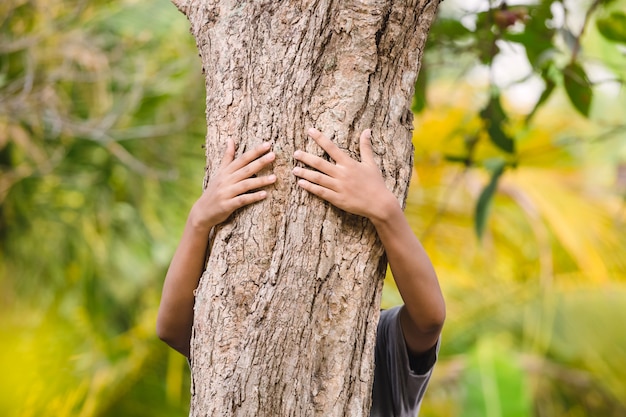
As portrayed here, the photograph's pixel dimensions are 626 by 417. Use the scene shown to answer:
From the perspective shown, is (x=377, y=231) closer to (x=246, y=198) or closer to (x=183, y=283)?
(x=246, y=198)

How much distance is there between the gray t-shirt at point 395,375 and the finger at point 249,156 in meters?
0.54

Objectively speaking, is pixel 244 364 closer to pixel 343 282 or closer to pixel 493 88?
pixel 343 282

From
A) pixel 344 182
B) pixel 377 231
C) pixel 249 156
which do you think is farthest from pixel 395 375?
pixel 249 156

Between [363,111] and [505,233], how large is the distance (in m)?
5.14

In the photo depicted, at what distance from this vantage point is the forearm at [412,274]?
1372mm

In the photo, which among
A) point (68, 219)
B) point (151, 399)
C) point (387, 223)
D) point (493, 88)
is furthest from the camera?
point (68, 219)

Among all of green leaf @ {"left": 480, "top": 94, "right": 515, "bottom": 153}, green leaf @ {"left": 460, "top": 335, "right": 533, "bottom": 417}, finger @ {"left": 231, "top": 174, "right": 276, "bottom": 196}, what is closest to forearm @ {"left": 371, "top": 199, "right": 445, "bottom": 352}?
finger @ {"left": 231, "top": 174, "right": 276, "bottom": 196}

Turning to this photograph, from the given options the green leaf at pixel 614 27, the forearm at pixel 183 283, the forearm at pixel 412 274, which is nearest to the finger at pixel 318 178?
the forearm at pixel 412 274

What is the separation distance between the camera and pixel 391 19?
1390 mm

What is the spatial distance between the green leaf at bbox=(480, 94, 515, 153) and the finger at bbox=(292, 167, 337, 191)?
1340mm

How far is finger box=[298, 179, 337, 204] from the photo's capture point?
1.32 m

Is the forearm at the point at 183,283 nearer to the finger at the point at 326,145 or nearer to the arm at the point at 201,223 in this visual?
the arm at the point at 201,223

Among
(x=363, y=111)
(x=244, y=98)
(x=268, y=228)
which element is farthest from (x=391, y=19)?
(x=268, y=228)

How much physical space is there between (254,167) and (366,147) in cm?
24
